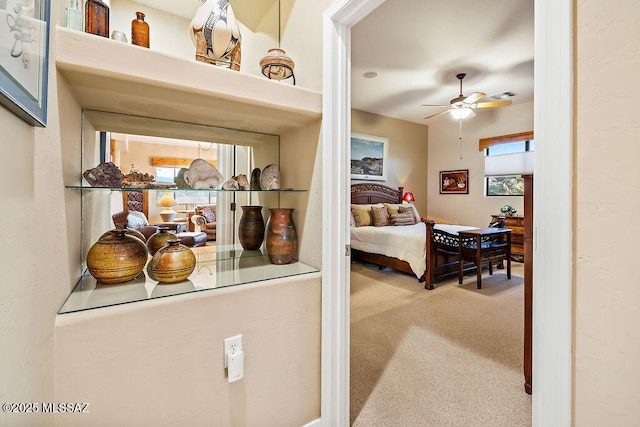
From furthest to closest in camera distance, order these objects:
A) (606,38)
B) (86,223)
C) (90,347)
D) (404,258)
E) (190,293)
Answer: (404,258) → (86,223) → (190,293) → (90,347) → (606,38)

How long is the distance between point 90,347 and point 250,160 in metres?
1.20

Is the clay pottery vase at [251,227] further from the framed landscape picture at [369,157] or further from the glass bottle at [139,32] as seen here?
the framed landscape picture at [369,157]

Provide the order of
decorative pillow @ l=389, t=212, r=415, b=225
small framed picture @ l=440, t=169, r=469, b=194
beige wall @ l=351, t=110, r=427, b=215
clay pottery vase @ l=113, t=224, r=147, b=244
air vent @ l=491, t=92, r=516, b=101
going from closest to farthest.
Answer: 1. clay pottery vase @ l=113, t=224, r=147, b=244
2. air vent @ l=491, t=92, r=516, b=101
3. decorative pillow @ l=389, t=212, r=415, b=225
4. beige wall @ l=351, t=110, r=427, b=215
5. small framed picture @ l=440, t=169, r=469, b=194

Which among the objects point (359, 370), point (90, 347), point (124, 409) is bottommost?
point (359, 370)

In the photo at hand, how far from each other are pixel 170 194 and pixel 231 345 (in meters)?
0.74

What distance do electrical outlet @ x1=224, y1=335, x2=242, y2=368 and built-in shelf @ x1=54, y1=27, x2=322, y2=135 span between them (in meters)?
0.96

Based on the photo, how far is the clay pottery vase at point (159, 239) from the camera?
54.6 inches

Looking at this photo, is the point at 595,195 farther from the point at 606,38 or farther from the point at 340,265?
the point at 340,265

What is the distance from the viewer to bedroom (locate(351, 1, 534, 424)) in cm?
377

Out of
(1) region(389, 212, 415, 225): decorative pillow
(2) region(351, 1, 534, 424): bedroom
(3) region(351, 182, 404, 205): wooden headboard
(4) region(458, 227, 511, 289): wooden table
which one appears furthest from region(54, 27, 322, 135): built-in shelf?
(3) region(351, 182, 404, 205): wooden headboard

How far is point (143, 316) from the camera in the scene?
3.22ft

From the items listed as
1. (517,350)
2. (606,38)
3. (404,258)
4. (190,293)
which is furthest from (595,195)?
(404,258)

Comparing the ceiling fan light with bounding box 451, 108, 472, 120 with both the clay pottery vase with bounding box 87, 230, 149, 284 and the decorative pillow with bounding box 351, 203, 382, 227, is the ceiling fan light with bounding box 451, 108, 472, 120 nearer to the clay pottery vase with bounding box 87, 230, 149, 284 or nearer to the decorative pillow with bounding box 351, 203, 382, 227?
the decorative pillow with bounding box 351, 203, 382, 227

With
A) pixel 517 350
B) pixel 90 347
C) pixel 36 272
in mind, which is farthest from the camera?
pixel 517 350
